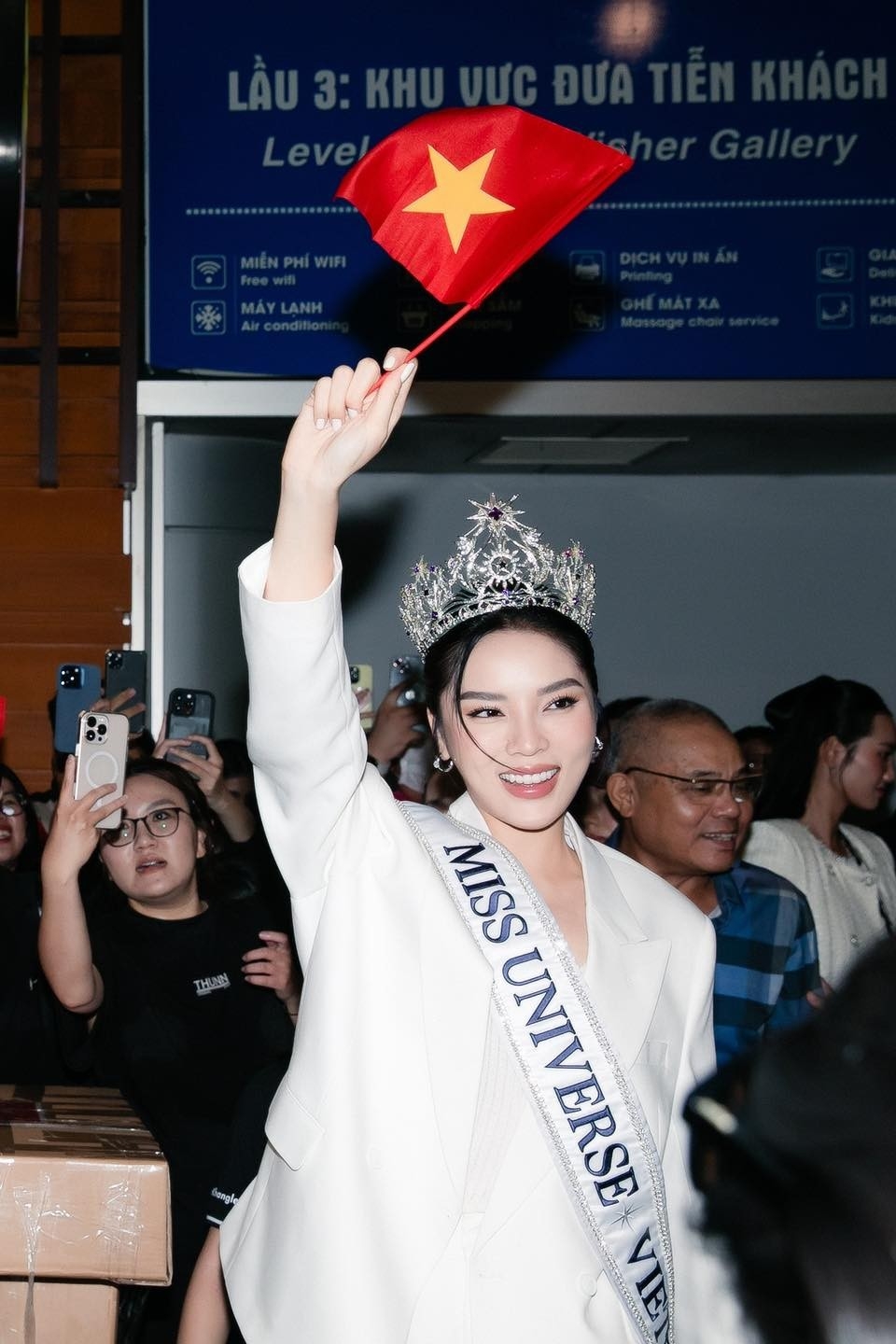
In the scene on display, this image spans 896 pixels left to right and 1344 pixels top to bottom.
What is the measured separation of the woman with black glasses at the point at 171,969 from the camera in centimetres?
250

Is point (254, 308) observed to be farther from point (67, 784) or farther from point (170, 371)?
point (67, 784)

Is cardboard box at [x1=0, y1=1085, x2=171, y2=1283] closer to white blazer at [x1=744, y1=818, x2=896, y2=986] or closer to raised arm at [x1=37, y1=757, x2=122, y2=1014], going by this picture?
raised arm at [x1=37, y1=757, x2=122, y2=1014]

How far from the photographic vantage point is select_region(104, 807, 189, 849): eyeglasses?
9.46ft

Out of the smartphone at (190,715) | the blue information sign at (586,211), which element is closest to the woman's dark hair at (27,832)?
the smartphone at (190,715)

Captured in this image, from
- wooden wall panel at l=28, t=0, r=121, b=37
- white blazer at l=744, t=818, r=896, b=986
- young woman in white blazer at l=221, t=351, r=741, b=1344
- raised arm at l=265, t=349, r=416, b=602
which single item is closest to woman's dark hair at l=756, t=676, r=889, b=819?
white blazer at l=744, t=818, r=896, b=986

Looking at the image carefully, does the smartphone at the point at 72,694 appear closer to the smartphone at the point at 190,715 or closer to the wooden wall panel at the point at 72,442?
the smartphone at the point at 190,715

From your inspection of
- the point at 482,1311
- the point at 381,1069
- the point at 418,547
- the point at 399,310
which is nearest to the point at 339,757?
the point at 381,1069

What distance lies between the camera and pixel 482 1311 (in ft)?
4.99

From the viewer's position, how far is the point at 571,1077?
1.65m

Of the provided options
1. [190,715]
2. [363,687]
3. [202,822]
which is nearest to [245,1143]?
[202,822]

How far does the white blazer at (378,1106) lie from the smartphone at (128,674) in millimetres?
1894

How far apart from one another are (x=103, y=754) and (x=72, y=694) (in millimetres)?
952

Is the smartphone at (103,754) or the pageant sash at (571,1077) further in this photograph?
the smartphone at (103,754)

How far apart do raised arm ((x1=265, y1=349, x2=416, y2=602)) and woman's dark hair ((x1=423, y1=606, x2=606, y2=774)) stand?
274mm
